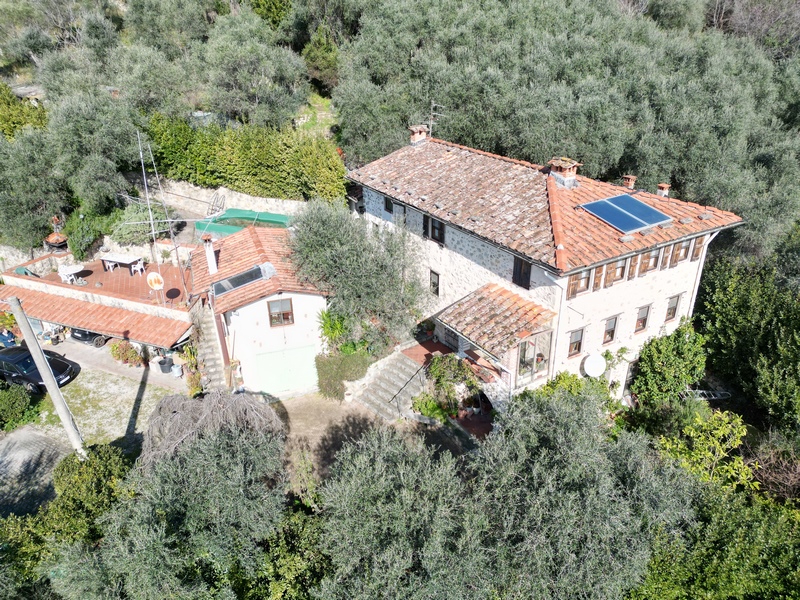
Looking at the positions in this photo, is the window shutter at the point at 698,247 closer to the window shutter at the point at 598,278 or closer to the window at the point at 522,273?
the window shutter at the point at 598,278

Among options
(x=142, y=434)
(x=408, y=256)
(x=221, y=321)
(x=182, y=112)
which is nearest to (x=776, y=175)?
(x=408, y=256)

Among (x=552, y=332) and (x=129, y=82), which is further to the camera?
(x=129, y=82)

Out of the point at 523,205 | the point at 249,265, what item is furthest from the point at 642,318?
the point at 249,265

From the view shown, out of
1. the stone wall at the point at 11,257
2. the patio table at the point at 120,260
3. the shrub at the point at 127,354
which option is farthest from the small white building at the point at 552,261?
the stone wall at the point at 11,257

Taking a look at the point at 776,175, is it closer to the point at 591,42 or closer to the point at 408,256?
the point at 591,42

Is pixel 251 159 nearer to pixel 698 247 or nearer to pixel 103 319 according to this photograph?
pixel 103 319
